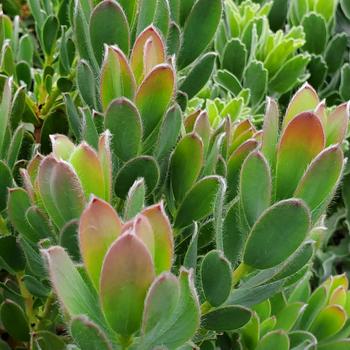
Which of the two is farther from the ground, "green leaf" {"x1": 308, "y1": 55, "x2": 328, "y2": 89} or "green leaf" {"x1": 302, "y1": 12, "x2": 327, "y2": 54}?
"green leaf" {"x1": 302, "y1": 12, "x2": 327, "y2": 54}

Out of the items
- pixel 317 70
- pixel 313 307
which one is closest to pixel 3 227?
pixel 313 307

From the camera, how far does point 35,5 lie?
134 centimetres

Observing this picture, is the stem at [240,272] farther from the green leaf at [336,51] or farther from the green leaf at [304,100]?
the green leaf at [336,51]

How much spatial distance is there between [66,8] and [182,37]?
50 cm

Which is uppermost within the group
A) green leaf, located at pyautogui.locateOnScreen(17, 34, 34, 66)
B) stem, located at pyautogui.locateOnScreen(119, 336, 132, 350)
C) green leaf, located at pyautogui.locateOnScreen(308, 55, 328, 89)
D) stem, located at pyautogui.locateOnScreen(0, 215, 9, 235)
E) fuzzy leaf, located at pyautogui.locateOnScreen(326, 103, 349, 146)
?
fuzzy leaf, located at pyautogui.locateOnScreen(326, 103, 349, 146)

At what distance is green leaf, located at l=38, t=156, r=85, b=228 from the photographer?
2.23 feet

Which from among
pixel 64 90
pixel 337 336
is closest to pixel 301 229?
pixel 337 336

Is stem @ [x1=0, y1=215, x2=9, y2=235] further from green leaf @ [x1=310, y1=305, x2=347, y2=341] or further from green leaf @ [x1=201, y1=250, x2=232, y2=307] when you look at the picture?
green leaf @ [x1=310, y1=305, x2=347, y2=341]

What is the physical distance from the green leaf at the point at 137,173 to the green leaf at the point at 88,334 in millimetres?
261

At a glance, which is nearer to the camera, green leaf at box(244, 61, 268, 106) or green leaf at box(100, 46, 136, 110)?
green leaf at box(100, 46, 136, 110)

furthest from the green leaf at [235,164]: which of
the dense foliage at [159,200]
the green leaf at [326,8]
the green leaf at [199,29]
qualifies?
the green leaf at [326,8]

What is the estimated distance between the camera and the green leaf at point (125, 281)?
54 centimetres

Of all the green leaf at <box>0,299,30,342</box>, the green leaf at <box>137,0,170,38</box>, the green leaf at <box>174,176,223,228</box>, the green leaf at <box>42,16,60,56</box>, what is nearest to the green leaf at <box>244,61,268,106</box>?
the green leaf at <box>42,16,60,56</box>

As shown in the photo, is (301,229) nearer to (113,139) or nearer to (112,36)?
(113,139)
